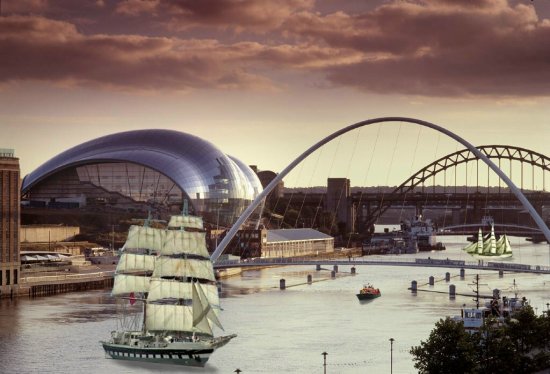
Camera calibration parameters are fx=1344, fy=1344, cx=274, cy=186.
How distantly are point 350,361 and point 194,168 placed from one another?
79045mm

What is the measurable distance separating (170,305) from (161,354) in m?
3.02

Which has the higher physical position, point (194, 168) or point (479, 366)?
point (194, 168)

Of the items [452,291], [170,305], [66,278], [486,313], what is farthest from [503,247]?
[170,305]

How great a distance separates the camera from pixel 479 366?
50.4 meters

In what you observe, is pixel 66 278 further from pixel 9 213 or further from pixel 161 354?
pixel 161 354

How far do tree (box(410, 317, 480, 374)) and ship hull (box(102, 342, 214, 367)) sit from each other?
1408cm

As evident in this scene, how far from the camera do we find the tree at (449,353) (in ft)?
161

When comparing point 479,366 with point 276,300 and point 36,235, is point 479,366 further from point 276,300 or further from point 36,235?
point 36,235

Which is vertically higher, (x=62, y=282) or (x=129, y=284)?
(x=129, y=284)

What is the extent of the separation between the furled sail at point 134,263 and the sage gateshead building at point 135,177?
58627 millimetres

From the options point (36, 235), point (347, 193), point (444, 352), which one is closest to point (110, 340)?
point (444, 352)

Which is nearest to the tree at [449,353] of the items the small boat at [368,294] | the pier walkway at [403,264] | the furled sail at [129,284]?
the furled sail at [129,284]

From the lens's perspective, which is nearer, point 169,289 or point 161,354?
point 161,354

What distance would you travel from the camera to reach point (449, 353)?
163 feet
